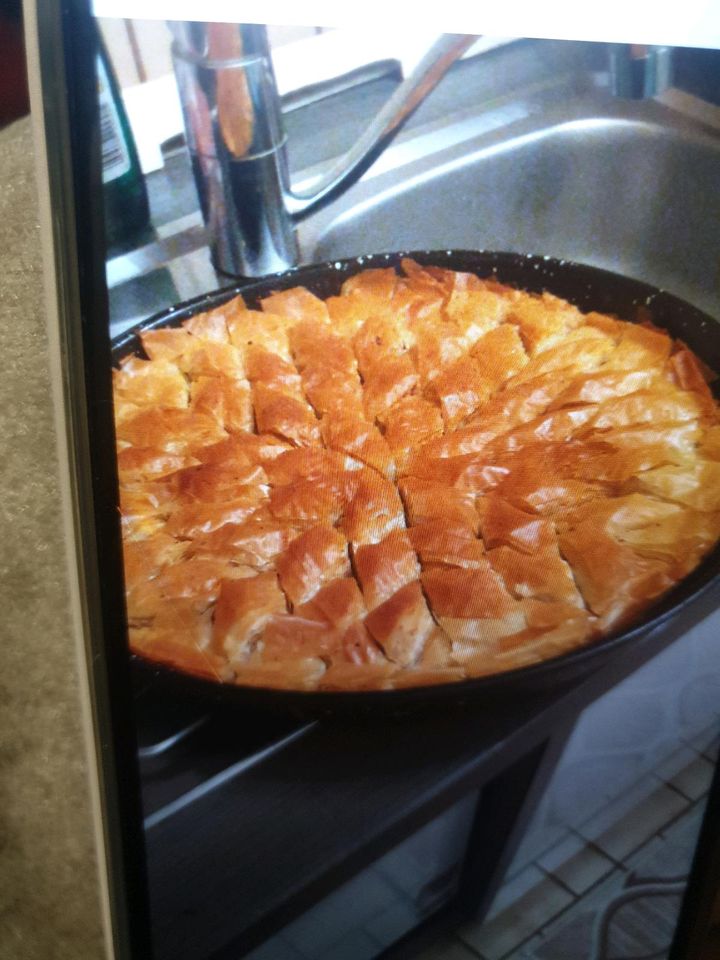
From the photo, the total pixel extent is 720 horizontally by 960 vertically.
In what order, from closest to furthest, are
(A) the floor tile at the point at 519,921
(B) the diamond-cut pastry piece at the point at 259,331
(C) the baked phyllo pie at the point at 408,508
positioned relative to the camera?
(C) the baked phyllo pie at the point at 408,508 < (A) the floor tile at the point at 519,921 < (B) the diamond-cut pastry piece at the point at 259,331

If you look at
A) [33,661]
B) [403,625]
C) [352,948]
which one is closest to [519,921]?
[352,948]

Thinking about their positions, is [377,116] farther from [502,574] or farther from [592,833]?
[592,833]

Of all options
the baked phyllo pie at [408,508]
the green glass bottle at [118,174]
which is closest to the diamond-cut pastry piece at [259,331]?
the baked phyllo pie at [408,508]

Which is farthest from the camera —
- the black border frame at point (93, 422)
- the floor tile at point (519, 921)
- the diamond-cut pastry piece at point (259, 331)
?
the diamond-cut pastry piece at point (259, 331)

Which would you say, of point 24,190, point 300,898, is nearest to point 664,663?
point 300,898

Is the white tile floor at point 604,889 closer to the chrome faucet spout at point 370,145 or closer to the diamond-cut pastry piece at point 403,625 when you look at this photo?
the diamond-cut pastry piece at point 403,625

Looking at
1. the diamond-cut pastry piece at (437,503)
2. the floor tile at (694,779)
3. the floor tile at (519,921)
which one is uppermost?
the diamond-cut pastry piece at (437,503)

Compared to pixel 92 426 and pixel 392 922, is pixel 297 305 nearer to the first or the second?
pixel 92 426
